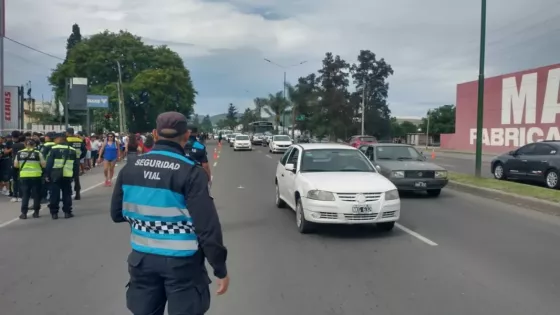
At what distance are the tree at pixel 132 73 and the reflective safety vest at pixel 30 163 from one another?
50.4m

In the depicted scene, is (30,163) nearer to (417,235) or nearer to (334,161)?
(334,161)

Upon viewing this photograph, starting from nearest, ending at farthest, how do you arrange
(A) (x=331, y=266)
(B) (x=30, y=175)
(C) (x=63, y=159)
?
(A) (x=331, y=266) < (C) (x=63, y=159) < (B) (x=30, y=175)

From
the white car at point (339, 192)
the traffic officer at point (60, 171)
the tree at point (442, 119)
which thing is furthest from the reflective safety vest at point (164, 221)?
the tree at point (442, 119)

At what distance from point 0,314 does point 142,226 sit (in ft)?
9.16

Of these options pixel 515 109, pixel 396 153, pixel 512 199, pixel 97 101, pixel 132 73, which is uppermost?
pixel 132 73

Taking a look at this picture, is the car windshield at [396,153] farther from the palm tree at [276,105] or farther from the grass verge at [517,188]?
the palm tree at [276,105]

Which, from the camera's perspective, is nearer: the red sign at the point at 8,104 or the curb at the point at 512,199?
the curb at the point at 512,199

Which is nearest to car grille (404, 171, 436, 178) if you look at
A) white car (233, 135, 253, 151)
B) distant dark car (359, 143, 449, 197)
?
distant dark car (359, 143, 449, 197)

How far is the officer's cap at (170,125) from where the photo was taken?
3.29 m

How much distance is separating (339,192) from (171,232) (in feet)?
17.8

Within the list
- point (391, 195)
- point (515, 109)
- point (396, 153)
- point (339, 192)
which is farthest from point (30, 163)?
point (515, 109)

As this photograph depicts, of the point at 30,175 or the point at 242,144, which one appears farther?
the point at 242,144

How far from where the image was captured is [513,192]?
Answer: 13.6 meters

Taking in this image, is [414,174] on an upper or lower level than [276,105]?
lower
